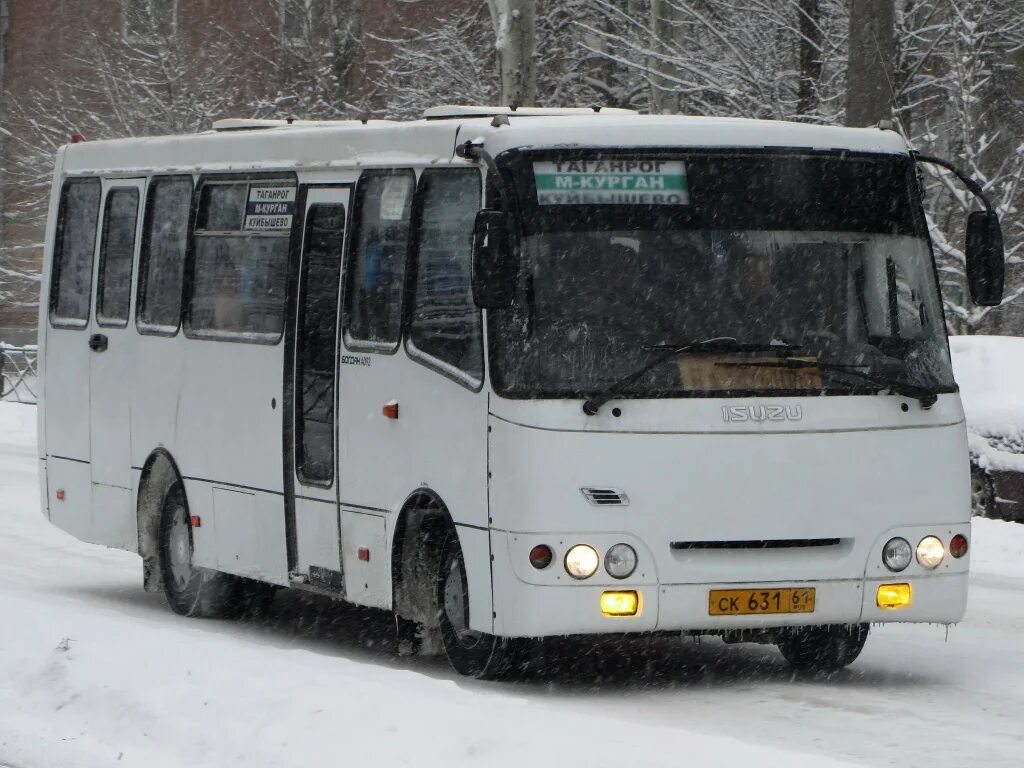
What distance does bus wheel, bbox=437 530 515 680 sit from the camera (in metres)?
9.93

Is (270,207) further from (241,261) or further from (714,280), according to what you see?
(714,280)

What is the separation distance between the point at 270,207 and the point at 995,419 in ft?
26.9

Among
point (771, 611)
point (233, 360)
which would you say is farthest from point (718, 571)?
point (233, 360)

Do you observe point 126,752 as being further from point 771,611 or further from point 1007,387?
point 1007,387

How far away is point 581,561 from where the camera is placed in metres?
9.40

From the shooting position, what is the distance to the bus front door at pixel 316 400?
11398 mm

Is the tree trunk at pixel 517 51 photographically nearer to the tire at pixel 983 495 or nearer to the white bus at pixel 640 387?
the tire at pixel 983 495

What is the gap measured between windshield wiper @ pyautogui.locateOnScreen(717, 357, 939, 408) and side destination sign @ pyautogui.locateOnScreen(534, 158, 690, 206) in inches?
33.1

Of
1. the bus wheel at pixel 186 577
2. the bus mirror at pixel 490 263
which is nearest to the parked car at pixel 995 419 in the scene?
the bus wheel at pixel 186 577

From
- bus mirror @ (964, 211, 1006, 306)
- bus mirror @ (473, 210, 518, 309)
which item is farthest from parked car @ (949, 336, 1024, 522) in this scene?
bus mirror @ (473, 210, 518, 309)

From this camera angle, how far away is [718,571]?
31.2ft

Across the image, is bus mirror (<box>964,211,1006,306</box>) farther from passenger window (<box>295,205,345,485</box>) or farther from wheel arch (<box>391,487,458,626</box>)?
passenger window (<box>295,205,345,485</box>)

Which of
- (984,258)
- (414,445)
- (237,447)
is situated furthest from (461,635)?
(984,258)

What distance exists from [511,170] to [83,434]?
228 inches
